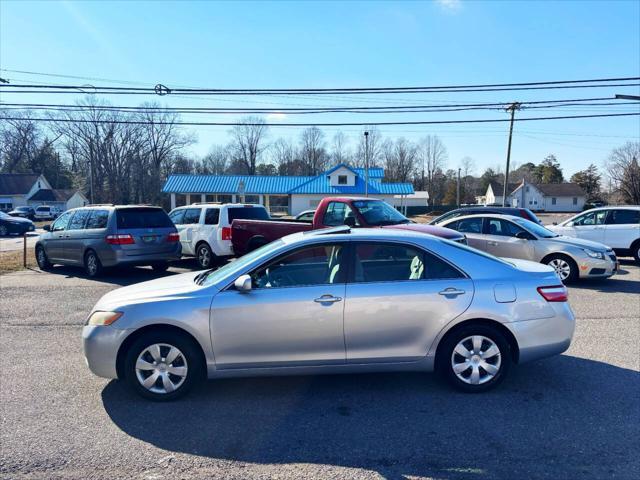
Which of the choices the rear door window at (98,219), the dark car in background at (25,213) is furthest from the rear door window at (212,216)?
the dark car in background at (25,213)

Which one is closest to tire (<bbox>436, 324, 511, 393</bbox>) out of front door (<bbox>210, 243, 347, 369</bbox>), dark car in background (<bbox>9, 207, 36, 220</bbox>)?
front door (<bbox>210, 243, 347, 369</bbox>)

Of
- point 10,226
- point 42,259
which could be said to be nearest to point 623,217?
point 42,259

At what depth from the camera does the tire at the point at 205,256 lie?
1233 centimetres

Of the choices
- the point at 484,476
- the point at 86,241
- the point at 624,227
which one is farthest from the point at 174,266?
the point at 624,227

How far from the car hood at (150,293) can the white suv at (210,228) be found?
7500mm

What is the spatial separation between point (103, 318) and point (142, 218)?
751 cm

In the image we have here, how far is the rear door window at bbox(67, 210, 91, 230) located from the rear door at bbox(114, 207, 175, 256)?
4.04ft

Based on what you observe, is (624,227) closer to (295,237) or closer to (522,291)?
(522,291)

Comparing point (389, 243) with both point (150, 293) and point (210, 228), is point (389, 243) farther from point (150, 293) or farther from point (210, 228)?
point (210, 228)

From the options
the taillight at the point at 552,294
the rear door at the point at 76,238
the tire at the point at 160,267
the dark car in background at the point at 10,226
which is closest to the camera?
the taillight at the point at 552,294

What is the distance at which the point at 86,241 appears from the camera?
10930mm

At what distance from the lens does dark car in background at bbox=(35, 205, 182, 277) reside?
10523mm

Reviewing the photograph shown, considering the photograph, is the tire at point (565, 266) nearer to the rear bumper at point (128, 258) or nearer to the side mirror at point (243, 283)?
the side mirror at point (243, 283)

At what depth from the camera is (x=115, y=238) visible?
10.4 metres
